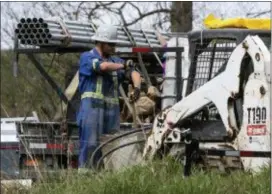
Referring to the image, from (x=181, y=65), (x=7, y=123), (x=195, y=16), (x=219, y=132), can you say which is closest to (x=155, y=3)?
(x=195, y=16)

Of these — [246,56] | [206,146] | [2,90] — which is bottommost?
[206,146]

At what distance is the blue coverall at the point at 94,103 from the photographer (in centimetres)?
1098

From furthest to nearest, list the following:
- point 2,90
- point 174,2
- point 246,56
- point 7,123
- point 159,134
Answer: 1. point 2,90
2. point 174,2
3. point 7,123
4. point 159,134
5. point 246,56

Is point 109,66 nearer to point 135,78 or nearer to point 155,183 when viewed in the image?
point 135,78

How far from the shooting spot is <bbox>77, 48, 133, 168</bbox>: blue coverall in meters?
11.0

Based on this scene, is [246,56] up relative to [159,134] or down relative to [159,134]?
up

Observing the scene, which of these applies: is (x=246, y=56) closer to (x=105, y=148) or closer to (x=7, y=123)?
(x=105, y=148)

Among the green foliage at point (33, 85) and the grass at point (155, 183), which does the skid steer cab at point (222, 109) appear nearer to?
the grass at point (155, 183)

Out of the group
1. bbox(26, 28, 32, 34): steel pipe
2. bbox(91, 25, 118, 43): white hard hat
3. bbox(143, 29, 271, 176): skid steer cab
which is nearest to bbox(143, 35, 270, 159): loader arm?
bbox(143, 29, 271, 176): skid steer cab

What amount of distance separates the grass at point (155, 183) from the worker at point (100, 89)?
5.38 ft

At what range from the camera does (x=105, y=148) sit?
10.8 meters

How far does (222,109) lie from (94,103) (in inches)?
73.7

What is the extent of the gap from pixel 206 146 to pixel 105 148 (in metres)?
1.30

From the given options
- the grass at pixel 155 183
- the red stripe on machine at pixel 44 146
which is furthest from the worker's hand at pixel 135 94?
the grass at pixel 155 183
